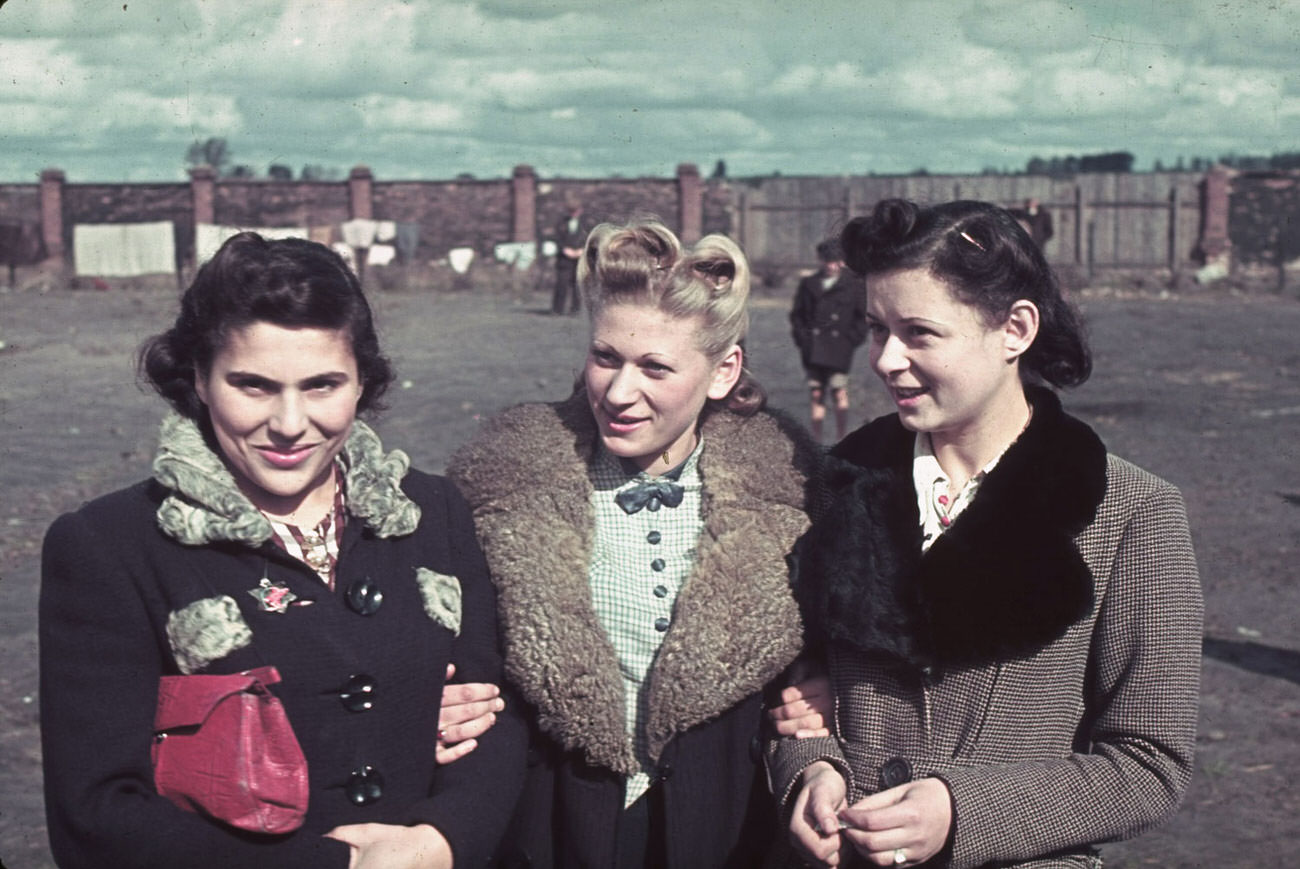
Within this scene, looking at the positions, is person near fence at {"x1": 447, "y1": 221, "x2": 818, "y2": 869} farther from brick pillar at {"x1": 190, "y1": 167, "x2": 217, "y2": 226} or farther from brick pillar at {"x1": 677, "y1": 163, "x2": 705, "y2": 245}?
brick pillar at {"x1": 190, "y1": 167, "x2": 217, "y2": 226}

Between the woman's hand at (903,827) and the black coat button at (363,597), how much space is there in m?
0.86

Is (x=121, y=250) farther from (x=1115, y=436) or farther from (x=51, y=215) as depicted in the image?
(x=1115, y=436)

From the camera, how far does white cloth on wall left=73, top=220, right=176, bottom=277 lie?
1340 inches

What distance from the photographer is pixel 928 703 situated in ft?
8.29

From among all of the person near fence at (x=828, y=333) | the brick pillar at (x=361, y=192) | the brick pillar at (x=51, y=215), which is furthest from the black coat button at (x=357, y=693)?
the brick pillar at (x=51, y=215)

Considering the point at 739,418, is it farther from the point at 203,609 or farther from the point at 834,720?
the point at 203,609

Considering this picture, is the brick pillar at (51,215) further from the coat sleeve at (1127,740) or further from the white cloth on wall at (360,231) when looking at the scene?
the coat sleeve at (1127,740)

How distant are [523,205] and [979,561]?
106 feet

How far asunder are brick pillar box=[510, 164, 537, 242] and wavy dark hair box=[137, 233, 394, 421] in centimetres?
3209

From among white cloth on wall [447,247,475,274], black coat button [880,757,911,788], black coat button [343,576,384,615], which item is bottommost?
white cloth on wall [447,247,475,274]

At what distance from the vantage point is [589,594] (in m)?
2.73

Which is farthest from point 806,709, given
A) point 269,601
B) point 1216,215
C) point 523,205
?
point 523,205

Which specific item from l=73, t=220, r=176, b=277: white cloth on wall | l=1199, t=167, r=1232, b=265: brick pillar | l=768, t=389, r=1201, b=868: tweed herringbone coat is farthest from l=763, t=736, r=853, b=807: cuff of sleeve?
l=73, t=220, r=176, b=277: white cloth on wall

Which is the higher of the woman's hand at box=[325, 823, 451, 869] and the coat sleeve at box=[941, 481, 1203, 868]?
the coat sleeve at box=[941, 481, 1203, 868]
